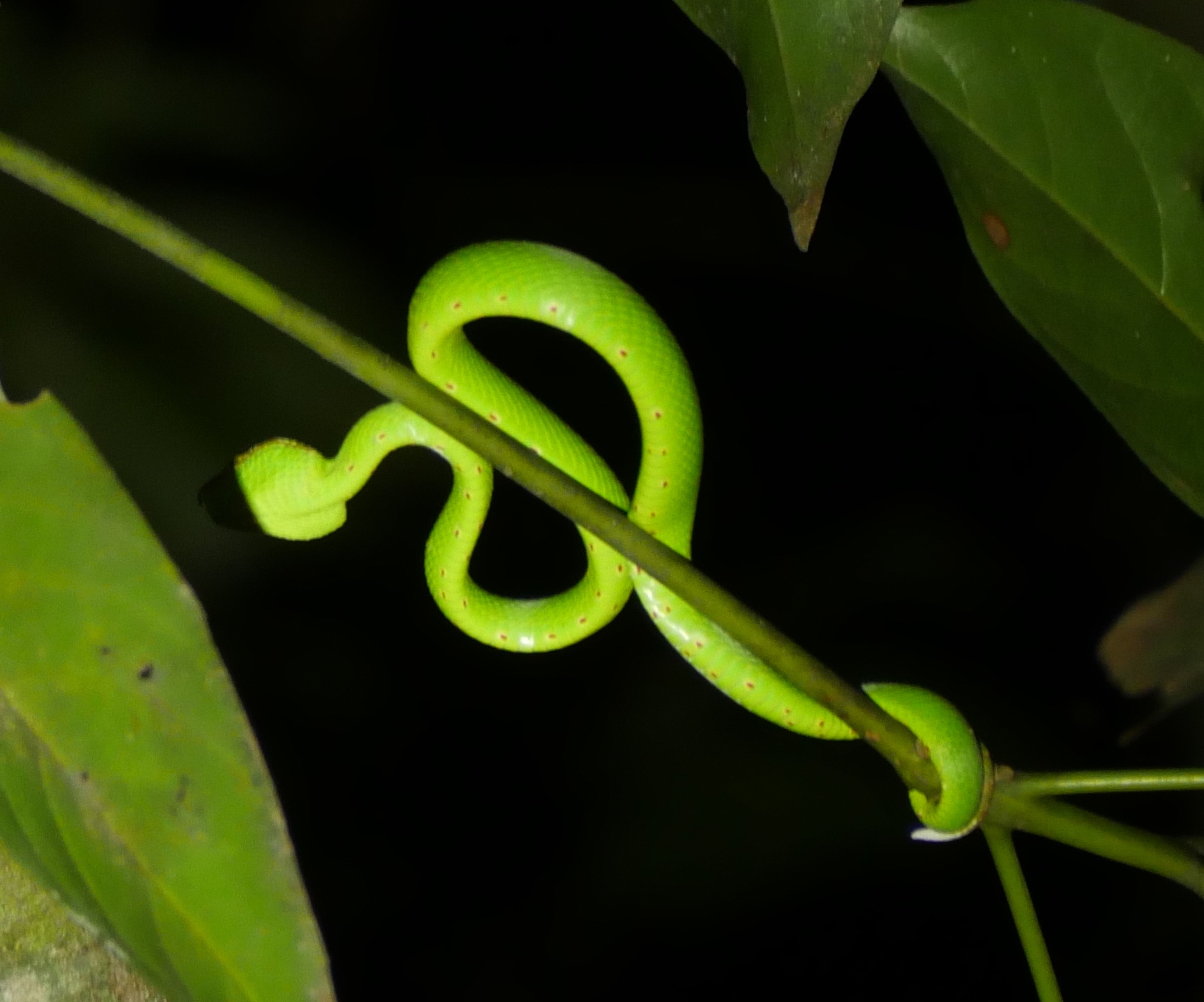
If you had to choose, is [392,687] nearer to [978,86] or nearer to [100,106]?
[100,106]

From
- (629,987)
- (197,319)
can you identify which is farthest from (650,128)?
(629,987)

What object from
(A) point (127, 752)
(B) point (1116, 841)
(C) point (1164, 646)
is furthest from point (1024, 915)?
(C) point (1164, 646)

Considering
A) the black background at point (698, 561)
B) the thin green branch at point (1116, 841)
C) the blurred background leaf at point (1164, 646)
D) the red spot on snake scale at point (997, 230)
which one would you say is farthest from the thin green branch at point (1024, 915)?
the black background at point (698, 561)

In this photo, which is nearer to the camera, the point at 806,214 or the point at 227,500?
the point at 806,214

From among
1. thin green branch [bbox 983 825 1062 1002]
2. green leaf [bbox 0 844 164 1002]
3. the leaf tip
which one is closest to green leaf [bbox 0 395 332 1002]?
green leaf [bbox 0 844 164 1002]

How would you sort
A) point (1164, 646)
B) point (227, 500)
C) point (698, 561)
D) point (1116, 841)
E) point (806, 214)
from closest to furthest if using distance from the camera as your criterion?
1. point (806, 214)
2. point (1116, 841)
3. point (227, 500)
4. point (1164, 646)
5. point (698, 561)

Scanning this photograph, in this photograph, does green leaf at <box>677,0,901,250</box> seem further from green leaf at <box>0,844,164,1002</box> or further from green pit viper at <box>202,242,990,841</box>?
green leaf at <box>0,844,164,1002</box>

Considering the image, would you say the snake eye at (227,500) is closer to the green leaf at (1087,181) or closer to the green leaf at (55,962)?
the green leaf at (55,962)

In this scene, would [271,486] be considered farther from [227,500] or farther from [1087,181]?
[1087,181]
